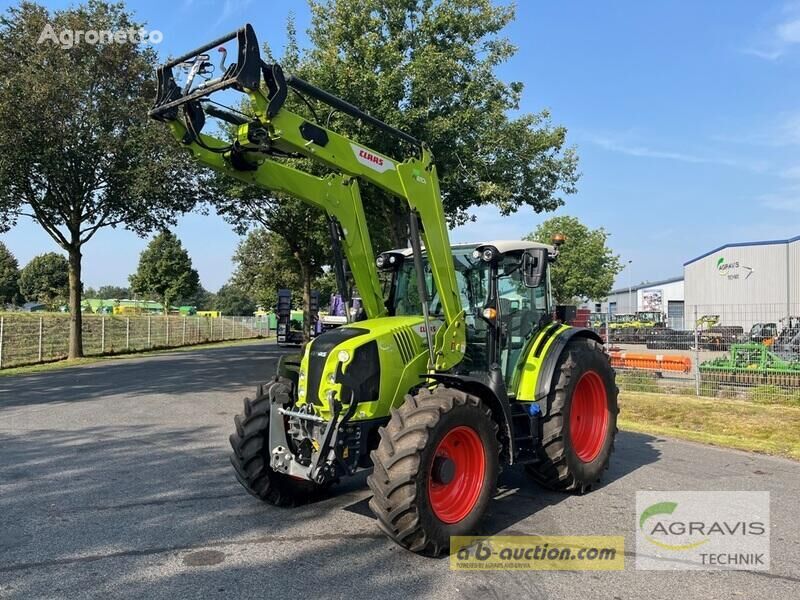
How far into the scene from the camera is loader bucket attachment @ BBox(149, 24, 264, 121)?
4.25 meters

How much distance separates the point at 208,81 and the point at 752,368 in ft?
42.2

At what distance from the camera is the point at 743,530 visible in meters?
5.14

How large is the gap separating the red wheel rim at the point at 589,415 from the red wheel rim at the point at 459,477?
1.96 meters

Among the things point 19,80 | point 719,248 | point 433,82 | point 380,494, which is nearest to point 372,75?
point 433,82

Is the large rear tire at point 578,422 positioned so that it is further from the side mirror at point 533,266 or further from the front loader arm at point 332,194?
the front loader arm at point 332,194

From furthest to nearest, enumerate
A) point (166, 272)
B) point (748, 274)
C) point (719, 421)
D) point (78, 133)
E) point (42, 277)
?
point (42, 277), point (166, 272), point (748, 274), point (78, 133), point (719, 421)

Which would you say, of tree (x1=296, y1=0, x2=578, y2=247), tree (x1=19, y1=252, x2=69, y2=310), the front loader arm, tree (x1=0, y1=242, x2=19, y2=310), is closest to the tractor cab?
→ the front loader arm

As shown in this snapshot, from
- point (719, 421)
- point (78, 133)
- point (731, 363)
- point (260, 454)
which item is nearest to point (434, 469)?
point (260, 454)

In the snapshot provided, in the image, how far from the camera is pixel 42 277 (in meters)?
71.8

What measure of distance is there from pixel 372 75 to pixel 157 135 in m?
8.77

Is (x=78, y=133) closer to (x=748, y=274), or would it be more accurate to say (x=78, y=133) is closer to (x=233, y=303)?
(x=748, y=274)

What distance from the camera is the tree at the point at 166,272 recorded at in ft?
185

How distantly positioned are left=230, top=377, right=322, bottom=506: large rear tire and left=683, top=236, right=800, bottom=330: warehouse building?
33212 mm

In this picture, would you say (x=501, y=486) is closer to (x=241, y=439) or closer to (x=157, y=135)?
(x=241, y=439)
